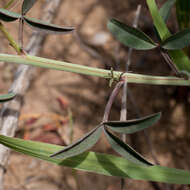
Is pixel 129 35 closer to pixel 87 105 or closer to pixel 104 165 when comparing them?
pixel 104 165

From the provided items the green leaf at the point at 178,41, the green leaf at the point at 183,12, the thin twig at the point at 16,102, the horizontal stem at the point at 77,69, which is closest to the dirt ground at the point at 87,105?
the thin twig at the point at 16,102

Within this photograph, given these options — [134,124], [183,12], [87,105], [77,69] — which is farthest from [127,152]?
[87,105]

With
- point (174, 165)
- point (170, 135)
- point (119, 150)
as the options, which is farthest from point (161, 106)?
point (119, 150)

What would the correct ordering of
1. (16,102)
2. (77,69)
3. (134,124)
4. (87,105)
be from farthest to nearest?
(87,105)
(16,102)
(77,69)
(134,124)

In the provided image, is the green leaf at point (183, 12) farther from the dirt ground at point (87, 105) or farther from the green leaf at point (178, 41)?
the dirt ground at point (87, 105)

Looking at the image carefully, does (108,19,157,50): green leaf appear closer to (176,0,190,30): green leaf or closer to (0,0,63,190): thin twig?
(176,0,190,30): green leaf

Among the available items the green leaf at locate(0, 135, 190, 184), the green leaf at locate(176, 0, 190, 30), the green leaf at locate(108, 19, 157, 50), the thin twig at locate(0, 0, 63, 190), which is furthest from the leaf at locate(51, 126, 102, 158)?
the green leaf at locate(176, 0, 190, 30)
